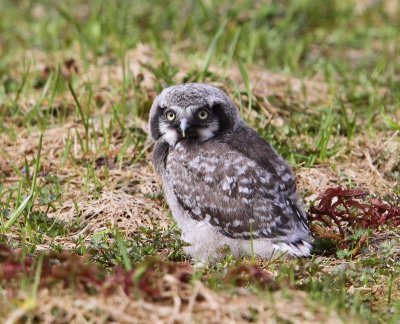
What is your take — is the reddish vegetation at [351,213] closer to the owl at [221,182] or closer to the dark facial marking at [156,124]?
the owl at [221,182]

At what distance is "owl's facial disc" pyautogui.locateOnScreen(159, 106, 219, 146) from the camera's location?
5.56 metres

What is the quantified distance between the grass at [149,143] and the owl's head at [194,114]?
650 mm

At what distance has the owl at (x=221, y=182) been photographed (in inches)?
201

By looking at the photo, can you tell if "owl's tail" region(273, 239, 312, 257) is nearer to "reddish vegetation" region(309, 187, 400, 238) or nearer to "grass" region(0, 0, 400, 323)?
"grass" region(0, 0, 400, 323)

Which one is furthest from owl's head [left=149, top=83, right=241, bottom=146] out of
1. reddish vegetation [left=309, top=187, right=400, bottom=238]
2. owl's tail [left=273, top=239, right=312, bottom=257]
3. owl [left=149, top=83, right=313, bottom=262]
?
owl's tail [left=273, top=239, right=312, bottom=257]

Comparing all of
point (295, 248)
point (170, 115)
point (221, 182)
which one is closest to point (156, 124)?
point (170, 115)

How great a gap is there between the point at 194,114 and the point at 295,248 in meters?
1.20

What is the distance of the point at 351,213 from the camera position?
18.1 ft

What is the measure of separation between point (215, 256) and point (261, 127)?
6.32ft

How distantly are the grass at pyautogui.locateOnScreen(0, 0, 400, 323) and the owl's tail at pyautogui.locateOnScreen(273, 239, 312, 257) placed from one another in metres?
0.07

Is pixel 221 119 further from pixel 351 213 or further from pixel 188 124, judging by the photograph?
pixel 351 213

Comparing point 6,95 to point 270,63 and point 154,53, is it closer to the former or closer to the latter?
point 154,53

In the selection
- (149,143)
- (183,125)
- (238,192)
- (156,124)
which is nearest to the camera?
(238,192)

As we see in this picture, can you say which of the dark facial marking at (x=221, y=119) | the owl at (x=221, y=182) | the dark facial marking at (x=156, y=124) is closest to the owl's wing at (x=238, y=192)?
the owl at (x=221, y=182)
